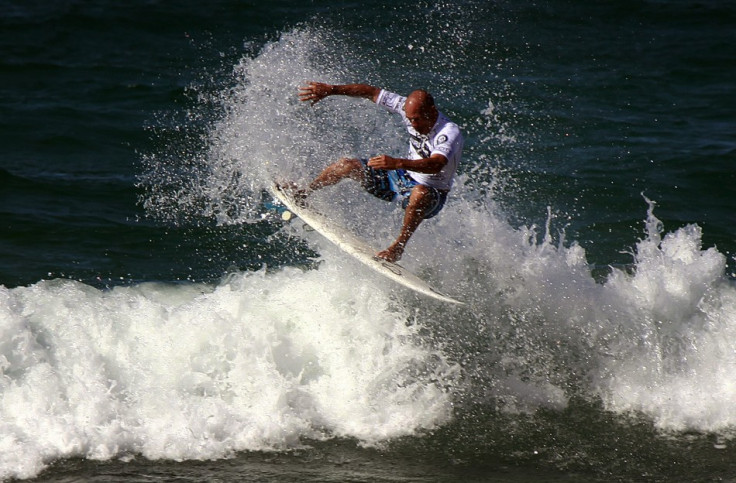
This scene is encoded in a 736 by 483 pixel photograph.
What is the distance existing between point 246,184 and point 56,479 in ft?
14.1

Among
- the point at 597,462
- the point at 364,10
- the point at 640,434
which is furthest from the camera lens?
the point at 364,10

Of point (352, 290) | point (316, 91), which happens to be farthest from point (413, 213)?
point (316, 91)

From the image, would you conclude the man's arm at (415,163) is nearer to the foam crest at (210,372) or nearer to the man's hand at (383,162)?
the man's hand at (383,162)

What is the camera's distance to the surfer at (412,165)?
23.7ft

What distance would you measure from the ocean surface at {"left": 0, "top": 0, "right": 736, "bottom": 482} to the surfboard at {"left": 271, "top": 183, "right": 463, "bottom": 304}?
0.37 metres

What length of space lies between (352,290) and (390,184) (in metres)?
1.13

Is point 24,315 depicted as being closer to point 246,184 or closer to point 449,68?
point 246,184

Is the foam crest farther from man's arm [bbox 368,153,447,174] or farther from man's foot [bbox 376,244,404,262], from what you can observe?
man's arm [bbox 368,153,447,174]

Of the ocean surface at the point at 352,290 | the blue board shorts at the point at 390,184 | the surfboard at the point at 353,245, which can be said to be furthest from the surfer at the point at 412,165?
the ocean surface at the point at 352,290

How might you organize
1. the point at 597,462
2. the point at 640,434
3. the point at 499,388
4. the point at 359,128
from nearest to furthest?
the point at 597,462 → the point at 640,434 → the point at 499,388 → the point at 359,128

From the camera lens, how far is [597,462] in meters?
6.84

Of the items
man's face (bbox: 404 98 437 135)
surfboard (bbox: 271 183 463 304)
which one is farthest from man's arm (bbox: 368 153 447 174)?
surfboard (bbox: 271 183 463 304)

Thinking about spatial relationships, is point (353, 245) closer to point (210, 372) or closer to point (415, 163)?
point (415, 163)

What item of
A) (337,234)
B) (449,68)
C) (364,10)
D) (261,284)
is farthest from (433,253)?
(364,10)
